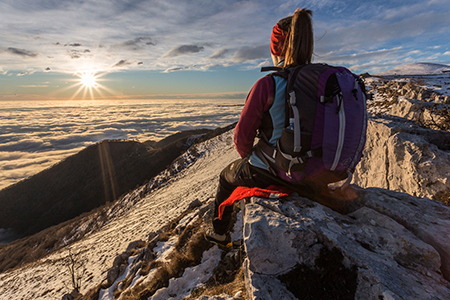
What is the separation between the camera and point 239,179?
116 inches

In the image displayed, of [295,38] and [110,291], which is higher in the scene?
[295,38]

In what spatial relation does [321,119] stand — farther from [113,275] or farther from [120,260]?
[120,260]

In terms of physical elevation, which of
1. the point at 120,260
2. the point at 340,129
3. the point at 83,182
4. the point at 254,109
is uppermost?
the point at 254,109

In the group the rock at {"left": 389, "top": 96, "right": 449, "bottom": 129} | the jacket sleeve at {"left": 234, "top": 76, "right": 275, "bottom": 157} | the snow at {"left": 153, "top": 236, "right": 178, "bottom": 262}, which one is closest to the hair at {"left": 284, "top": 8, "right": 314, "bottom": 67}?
the jacket sleeve at {"left": 234, "top": 76, "right": 275, "bottom": 157}

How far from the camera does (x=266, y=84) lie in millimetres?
2264

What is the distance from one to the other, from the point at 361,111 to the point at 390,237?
1.49 meters

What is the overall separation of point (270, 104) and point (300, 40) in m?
0.82

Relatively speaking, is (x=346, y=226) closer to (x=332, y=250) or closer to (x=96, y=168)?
(x=332, y=250)

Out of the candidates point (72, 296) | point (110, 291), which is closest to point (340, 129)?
point (110, 291)

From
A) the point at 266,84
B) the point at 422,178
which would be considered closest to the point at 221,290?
the point at 266,84

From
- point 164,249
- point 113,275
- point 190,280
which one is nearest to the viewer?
point 190,280

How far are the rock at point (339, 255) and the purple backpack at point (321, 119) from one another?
0.66m

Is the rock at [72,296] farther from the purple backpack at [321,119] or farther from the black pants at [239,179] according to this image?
the purple backpack at [321,119]

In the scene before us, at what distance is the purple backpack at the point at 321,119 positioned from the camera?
2037mm
